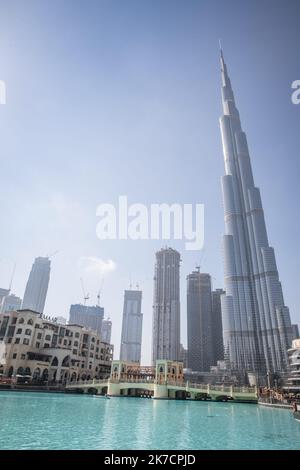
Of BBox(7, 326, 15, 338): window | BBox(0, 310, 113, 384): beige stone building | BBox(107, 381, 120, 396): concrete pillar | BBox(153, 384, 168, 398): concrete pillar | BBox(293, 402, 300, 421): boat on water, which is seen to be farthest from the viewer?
BBox(7, 326, 15, 338): window

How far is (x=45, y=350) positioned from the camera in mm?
82125

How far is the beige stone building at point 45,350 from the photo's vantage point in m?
74.2

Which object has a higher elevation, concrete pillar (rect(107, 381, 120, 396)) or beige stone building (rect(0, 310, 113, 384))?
beige stone building (rect(0, 310, 113, 384))

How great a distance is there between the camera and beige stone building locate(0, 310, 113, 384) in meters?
74.2

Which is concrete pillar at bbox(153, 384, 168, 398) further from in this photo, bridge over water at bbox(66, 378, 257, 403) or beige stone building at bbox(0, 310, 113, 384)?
beige stone building at bbox(0, 310, 113, 384)

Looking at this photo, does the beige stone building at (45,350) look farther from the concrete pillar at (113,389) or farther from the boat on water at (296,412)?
the boat on water at (296,412)

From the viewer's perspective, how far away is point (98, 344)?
99938 mm

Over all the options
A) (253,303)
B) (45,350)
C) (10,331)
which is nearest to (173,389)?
(45,350)

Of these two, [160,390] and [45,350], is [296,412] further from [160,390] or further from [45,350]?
[45,350]

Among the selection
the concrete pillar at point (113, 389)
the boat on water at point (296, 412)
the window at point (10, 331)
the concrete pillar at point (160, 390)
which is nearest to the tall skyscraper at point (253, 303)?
the concrete pillar at point (160, 390)

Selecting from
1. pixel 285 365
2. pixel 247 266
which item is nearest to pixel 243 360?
pixel 285 365

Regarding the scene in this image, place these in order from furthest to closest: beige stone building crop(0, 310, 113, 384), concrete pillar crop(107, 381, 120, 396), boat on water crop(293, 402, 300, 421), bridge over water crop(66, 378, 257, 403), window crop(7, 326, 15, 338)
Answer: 1. window crop(7, 326, 15, 338)
2. beige stone building crop(0, 310, 113, 384)
3. concrete pillar crop(107, 381, 120, 396)
4. bridge over water crop(66, 378, 257, 403)
5. boat on water crop(293, 402, 300, 421)

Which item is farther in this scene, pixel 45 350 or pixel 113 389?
pixel 45 350

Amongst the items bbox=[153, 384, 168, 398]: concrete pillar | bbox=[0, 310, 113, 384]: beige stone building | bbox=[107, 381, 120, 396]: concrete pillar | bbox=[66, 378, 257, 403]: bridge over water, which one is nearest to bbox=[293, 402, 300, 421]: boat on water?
bbox=[66, 378, 257, 403]: bridge over water
